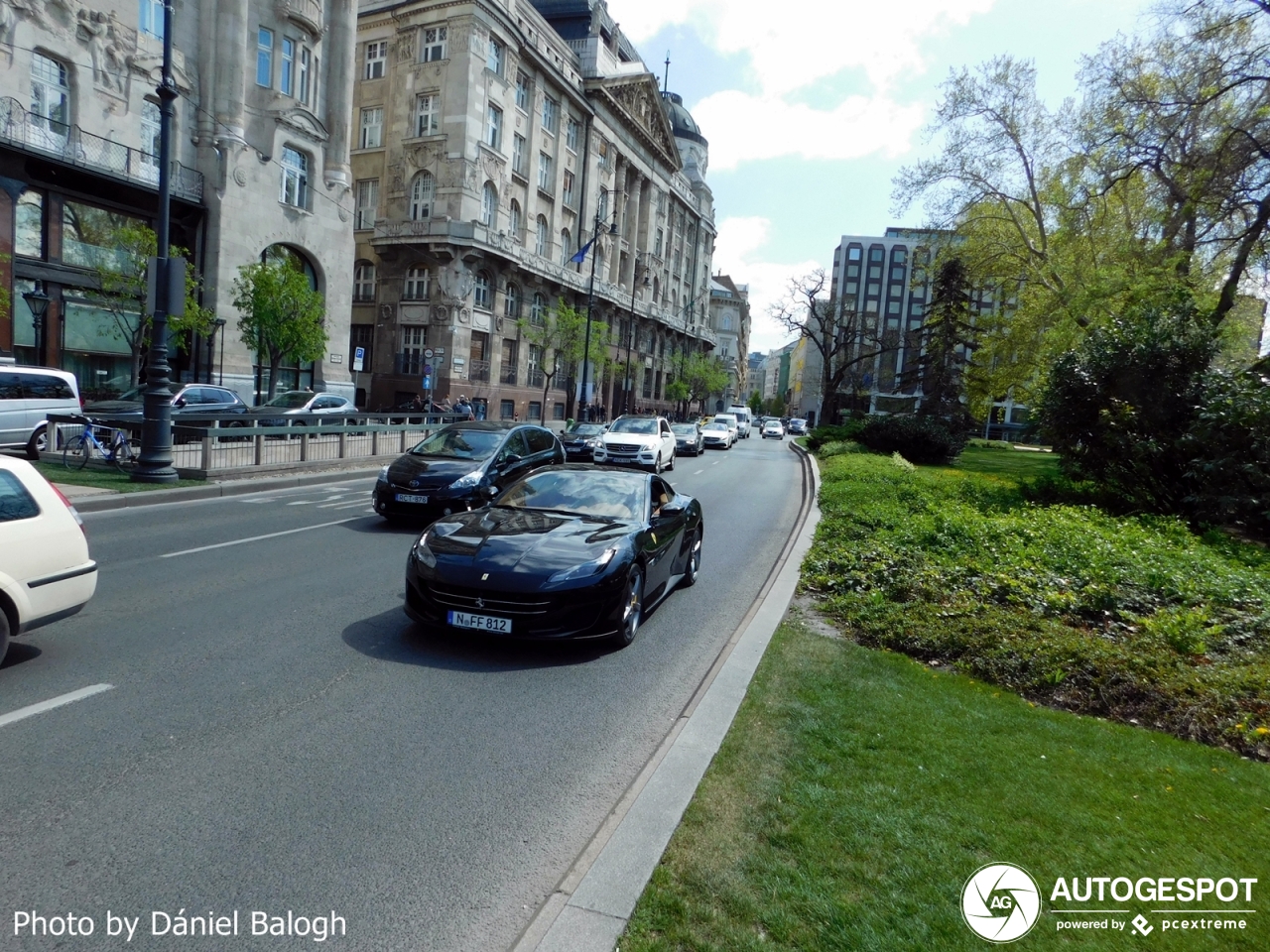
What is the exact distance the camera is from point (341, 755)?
4.39m

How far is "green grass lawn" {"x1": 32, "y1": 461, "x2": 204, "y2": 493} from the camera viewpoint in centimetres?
1392

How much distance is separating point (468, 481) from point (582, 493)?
4472 millimetres

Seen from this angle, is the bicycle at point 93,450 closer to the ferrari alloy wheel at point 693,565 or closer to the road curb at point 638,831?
the ferrari alloy wheel at point 693,565

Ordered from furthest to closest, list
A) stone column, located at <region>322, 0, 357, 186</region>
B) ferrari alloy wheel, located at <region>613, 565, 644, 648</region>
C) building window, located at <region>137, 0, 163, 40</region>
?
stone column, located at <region>322, 0, 357, 186</region> < building window, located at <region>137, 0, 163, 40</region> < ferrari alloy wheel, located at <region>613, 565, 644, 648</region>

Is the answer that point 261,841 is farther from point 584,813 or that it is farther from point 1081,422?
point 1081,422

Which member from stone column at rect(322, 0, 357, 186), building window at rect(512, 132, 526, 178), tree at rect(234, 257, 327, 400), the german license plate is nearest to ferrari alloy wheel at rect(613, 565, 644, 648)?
the german license plate

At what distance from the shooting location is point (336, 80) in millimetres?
36438

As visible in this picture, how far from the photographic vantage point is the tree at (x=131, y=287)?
25.6 m

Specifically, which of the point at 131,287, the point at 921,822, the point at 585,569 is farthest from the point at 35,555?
the point at 131,287

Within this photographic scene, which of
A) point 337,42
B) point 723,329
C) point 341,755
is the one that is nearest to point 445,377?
point 337,42

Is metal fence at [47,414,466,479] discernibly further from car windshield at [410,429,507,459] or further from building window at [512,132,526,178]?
building window at [512,132,526,178]

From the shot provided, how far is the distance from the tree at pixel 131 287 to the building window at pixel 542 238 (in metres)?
27.1

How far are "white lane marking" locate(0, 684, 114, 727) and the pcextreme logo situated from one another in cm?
494

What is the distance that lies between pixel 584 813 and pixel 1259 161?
2013cm
